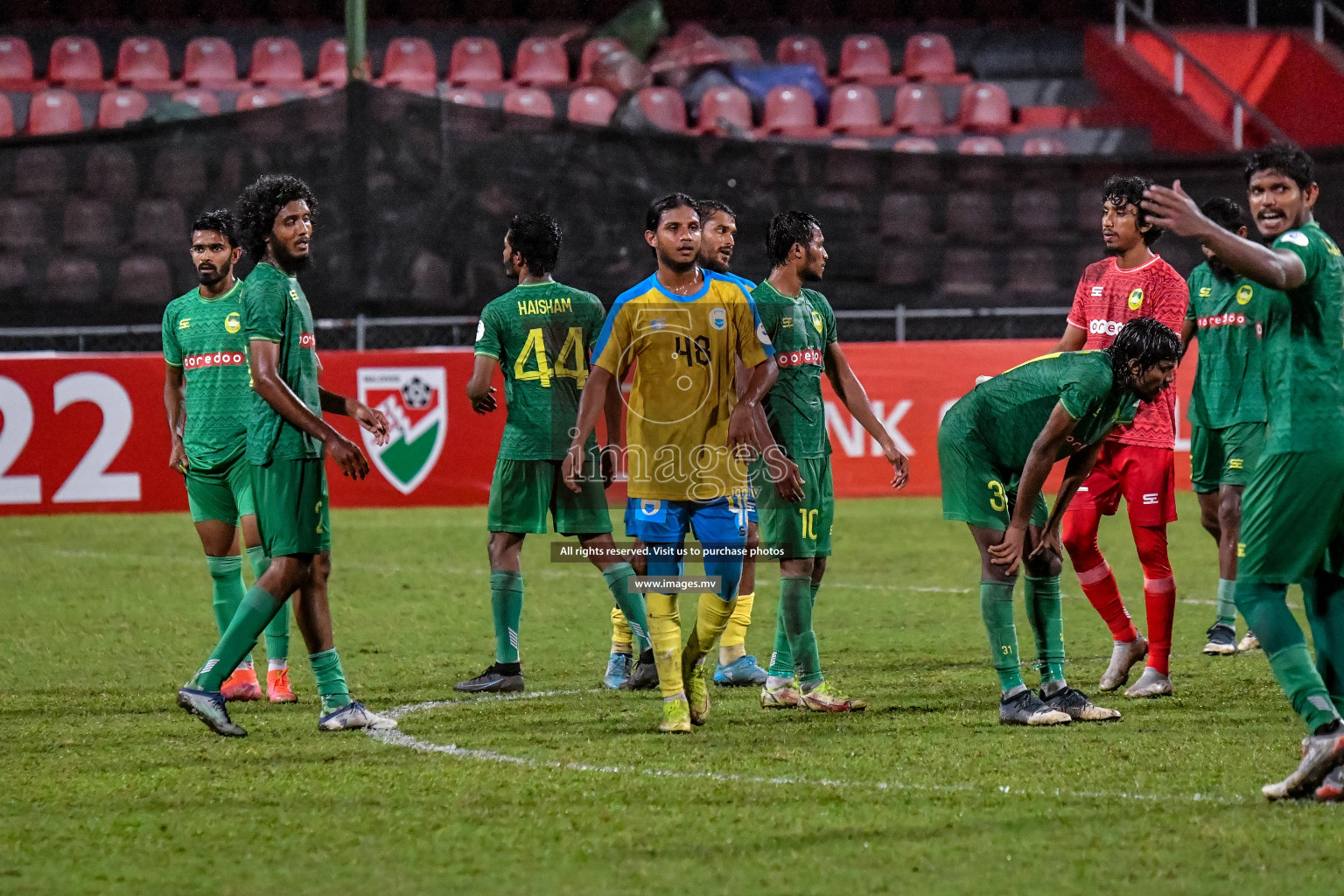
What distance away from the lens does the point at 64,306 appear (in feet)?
48.9

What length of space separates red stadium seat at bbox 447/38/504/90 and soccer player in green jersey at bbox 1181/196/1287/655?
15127mm

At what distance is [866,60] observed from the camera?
75.4ft

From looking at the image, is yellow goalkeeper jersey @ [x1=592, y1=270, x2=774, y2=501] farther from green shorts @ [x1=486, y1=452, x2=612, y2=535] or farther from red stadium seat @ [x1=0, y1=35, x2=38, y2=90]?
red stadium seat @ [x1=0, y1=35, x2=38, y2=90]

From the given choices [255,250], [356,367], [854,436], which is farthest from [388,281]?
[255,250]

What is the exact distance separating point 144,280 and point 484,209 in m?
3.20

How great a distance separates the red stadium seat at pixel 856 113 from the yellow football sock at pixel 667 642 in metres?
15.6

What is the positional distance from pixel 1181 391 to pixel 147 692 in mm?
10892

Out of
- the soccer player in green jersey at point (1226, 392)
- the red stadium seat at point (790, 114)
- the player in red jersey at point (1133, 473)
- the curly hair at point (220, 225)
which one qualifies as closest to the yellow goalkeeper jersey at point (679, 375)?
the player in red jersey at point (1133, 473)

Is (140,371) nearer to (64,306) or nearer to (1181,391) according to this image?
(64,306)

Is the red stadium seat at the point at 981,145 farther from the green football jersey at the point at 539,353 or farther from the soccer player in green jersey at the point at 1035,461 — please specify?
the soccer player in green jersey at the point at 1035,461

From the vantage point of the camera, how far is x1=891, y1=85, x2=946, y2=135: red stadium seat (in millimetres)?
21453

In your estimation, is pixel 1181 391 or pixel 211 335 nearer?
pixel 211 335

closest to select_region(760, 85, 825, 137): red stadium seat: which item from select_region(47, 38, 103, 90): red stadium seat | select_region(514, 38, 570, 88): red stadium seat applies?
select_region(514, 38, 570, 88): red stadium seat

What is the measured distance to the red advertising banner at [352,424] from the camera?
1412 cm
